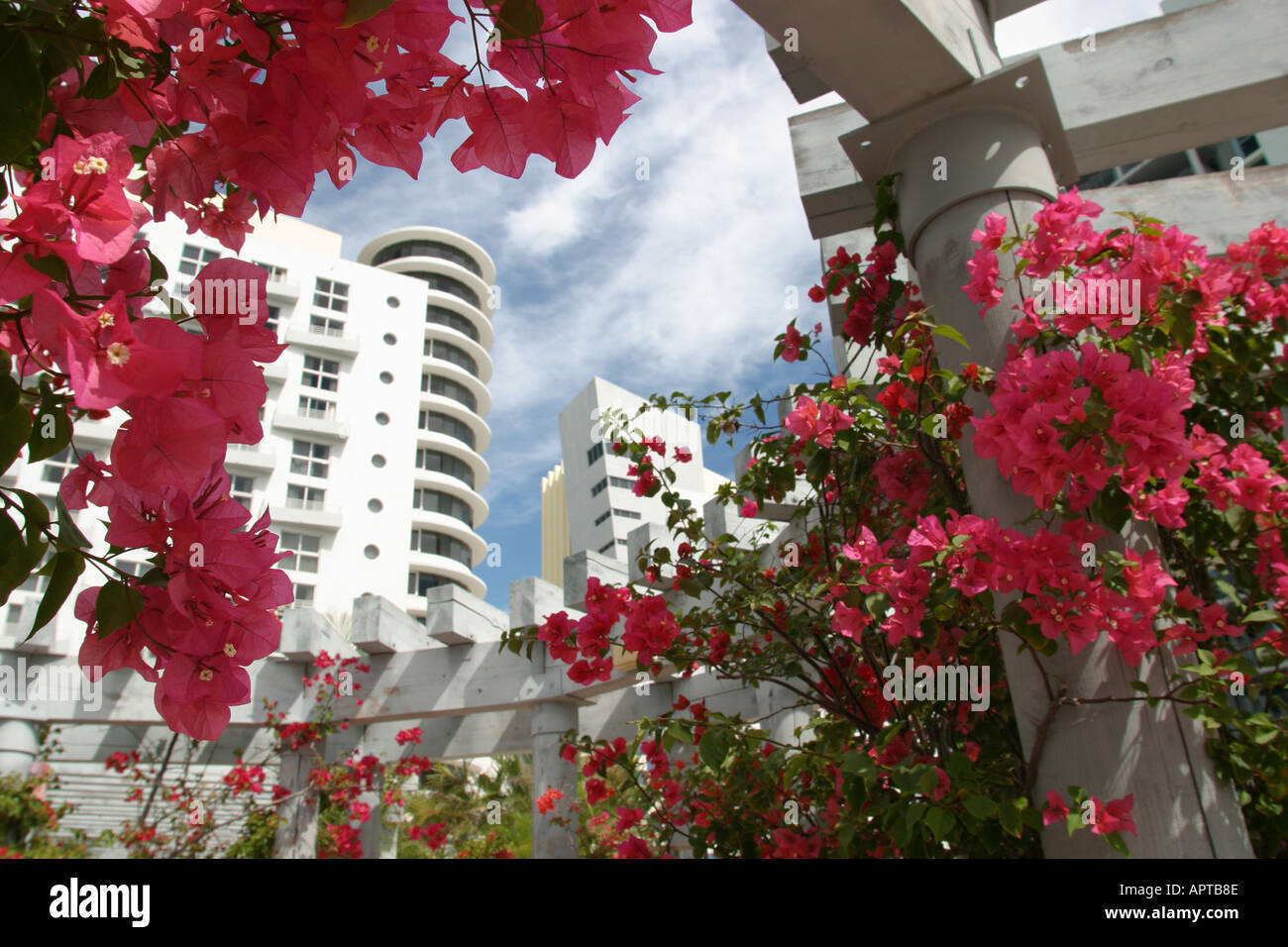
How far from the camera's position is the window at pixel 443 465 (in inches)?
1235

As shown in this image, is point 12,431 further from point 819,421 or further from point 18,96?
point 819,421

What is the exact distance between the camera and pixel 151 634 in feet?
Result: 1.96

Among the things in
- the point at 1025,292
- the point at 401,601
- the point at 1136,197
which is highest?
the point at 401,601

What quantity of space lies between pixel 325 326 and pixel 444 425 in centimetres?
584

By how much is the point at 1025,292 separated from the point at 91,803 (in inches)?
682

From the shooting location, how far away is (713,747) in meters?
1.91

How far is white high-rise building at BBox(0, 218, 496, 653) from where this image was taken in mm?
25828

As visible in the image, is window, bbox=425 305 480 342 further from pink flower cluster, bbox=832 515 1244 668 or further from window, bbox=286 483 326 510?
pink flower cluster, bbox=832 515 1244 668

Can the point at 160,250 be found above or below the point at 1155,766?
above

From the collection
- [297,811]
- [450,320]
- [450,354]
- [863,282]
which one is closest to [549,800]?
[297,811]

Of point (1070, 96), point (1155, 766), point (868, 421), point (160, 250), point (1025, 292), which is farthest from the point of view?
point (160, 250)

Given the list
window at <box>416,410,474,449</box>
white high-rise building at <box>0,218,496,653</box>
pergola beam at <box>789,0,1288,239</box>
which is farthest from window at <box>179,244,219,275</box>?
pergola beam at <box>789,0,1288,239</box>
